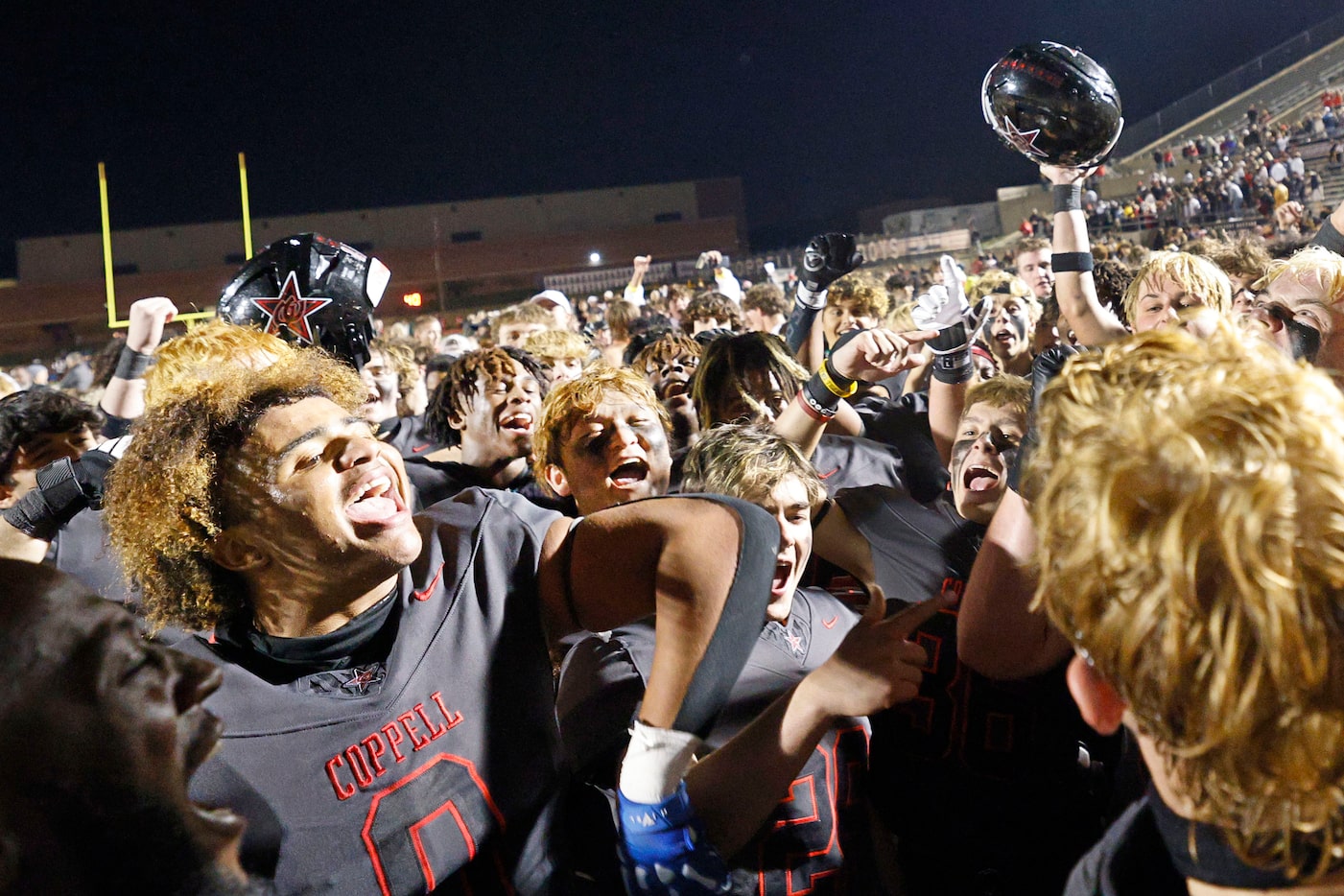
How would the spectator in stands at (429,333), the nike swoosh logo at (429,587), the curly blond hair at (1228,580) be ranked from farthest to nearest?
the spectator in stands at (429,333), the nike swoosh logo at (429,587), the curly blond hair at (1228,580)

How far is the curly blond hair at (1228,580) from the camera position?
72 centimetres

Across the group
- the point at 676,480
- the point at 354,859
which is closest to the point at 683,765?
Result: the point at 354,859

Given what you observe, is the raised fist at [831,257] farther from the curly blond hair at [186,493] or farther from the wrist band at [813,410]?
the curly blond hair at [186,493]

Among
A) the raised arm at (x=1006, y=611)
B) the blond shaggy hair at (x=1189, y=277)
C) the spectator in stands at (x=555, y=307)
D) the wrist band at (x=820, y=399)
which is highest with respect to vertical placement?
the spectator in stands at (x=555, y=307)

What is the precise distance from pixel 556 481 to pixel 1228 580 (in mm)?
2107

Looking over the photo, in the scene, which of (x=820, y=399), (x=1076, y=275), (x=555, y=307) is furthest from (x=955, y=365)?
(x=555, y=307)

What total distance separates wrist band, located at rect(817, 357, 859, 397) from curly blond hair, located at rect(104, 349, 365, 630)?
1.71m

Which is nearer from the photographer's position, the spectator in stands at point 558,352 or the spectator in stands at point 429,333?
the spectator in stands at point 558,352

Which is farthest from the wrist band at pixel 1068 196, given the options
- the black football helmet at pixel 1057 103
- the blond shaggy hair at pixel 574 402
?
the blond shaggy hair at pixel 574 402

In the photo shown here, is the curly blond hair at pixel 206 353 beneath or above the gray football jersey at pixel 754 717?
above

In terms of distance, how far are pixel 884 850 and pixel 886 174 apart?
46881mm

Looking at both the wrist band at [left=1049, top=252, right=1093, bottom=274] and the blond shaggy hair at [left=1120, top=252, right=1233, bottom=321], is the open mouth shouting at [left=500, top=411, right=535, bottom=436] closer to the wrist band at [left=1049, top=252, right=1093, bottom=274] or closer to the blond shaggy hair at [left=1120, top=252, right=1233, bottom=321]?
the wrist band at [left=1049, top=252, right=1093, bottom=274]

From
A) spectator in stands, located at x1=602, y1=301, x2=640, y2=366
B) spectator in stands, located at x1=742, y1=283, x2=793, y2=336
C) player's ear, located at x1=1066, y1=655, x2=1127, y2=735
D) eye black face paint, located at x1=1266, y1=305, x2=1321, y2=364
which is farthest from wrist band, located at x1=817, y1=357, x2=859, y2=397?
spectator in stands, located at x1=602, y1=301, x2=640, y2=366

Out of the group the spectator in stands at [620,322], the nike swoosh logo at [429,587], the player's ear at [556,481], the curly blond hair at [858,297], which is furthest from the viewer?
the spectator in stands at [620,322]
